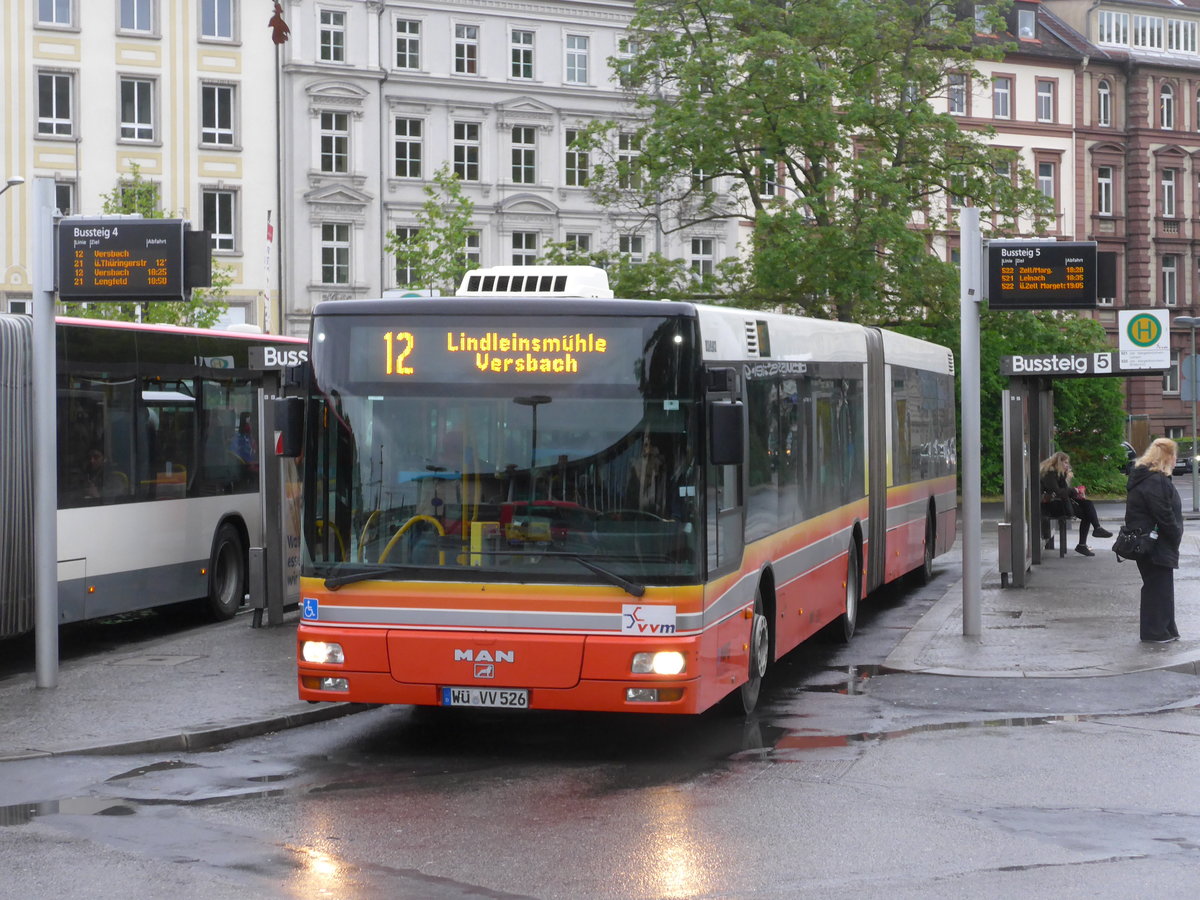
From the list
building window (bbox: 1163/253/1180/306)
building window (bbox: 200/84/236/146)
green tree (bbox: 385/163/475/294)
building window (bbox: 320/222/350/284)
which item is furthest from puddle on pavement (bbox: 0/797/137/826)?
building window (bbox: 1163/253/1180/306)

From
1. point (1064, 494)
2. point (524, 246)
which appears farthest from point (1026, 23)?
point (1064, 494)

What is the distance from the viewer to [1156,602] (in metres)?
15.3

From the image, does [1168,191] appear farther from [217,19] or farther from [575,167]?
[217,19]

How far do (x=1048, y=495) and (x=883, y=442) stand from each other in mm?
8712

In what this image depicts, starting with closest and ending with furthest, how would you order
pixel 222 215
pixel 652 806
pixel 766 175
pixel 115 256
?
1. pixel 652 806
2. pixel 115 256
3. pixel 766 175
4. pixel 222 215

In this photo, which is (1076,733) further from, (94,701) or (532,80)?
(532,80)

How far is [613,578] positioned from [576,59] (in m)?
53.2

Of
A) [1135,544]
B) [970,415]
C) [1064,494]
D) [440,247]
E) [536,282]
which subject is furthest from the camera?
[440,247]

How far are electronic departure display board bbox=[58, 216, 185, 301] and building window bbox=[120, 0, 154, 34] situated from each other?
1710 inches

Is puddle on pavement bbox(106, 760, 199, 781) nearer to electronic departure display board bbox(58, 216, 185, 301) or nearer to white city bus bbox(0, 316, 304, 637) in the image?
→ electronic departure display board bbox(58, 216, 185, 301)

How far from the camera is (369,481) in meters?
10.3

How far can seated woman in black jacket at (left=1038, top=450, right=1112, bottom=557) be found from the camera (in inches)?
1021

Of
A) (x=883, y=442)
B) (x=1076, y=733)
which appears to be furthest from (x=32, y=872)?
(x=883, y=442)

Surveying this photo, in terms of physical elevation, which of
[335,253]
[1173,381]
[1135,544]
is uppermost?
[335,253]
